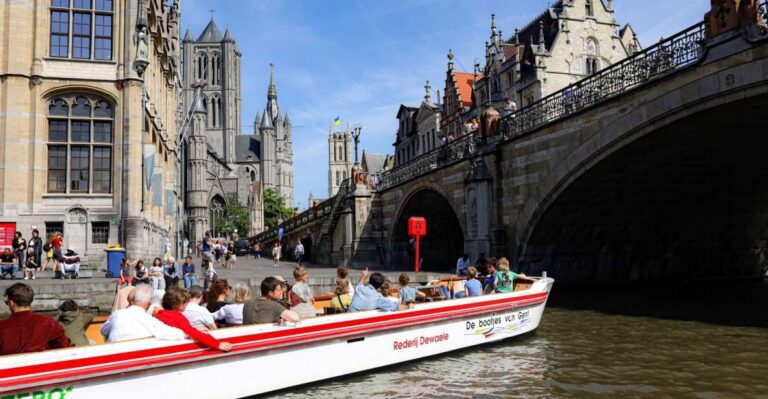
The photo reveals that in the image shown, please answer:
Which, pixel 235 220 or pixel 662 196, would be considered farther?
pixel 235 220

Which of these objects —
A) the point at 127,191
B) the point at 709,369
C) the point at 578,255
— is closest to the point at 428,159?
the point at 578,255

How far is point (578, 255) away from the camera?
2184 cm

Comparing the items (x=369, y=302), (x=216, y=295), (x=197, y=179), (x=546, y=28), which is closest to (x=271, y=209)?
(x=197, y=179)

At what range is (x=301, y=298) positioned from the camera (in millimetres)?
9359

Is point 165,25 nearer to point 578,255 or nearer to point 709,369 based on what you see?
point 578,255

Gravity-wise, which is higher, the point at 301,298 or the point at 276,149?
the point at 276,149

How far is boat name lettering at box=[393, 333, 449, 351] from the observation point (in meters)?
9.73

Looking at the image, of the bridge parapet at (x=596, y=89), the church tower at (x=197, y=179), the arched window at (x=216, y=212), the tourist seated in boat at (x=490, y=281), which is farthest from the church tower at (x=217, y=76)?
the tourist seated in boat at (x=490, y=281)

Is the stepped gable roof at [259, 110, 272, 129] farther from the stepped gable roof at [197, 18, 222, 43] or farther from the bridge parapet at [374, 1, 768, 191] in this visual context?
the bridge parapet at [374, 1, 768, 191]

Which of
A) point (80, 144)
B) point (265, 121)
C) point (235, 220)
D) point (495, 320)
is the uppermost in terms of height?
point (265, 121)

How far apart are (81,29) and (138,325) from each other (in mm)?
19173

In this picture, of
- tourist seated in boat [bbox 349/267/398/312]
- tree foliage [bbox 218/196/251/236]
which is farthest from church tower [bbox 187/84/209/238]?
tourist seated in boat [bbox 349/267/398/312]

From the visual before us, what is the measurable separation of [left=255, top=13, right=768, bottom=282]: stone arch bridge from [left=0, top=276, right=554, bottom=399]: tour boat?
256 inches

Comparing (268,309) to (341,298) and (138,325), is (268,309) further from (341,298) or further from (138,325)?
(341,298)
